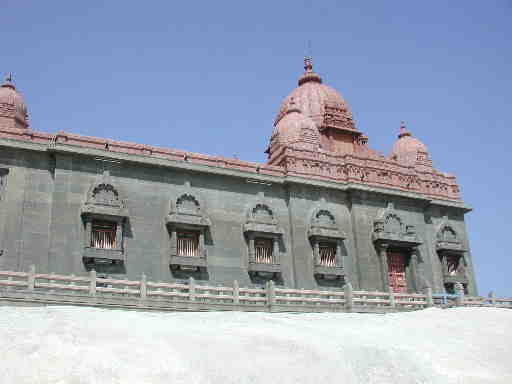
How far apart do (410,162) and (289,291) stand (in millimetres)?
15686

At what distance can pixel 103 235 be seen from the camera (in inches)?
960

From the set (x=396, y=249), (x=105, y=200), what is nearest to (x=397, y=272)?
(x=396, y=249)

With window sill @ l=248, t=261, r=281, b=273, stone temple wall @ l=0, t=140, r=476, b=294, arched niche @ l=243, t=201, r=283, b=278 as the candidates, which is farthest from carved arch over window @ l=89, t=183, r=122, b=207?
window sill @ l=248, t=261, r=281, b=273

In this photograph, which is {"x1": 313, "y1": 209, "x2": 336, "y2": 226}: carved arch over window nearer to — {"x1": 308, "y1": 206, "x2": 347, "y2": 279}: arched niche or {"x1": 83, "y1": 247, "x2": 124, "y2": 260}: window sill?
{"x1": 308, "y1": 206, "x2": 347, "y2": 279}: arched niche

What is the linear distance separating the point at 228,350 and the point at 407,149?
82.6 feet

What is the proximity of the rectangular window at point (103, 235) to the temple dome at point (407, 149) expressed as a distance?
1866 cm

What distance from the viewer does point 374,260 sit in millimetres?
29219

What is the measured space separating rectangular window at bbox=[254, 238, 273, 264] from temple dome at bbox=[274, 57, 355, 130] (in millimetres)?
10725

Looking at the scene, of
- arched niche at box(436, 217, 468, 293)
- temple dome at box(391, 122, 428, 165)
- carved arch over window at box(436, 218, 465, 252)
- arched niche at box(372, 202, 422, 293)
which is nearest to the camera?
arched niche at box(372, 202, 422, 293)

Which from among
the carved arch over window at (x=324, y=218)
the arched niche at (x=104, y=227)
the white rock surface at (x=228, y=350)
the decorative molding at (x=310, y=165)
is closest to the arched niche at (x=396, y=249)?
the decorative molding at (x=310, y=165)

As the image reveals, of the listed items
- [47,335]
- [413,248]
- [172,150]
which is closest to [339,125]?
[413,248]

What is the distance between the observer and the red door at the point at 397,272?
2970 cm

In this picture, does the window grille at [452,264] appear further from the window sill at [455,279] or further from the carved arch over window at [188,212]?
the carved arch over window at [188,212]

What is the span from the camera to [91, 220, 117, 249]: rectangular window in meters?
24.2
